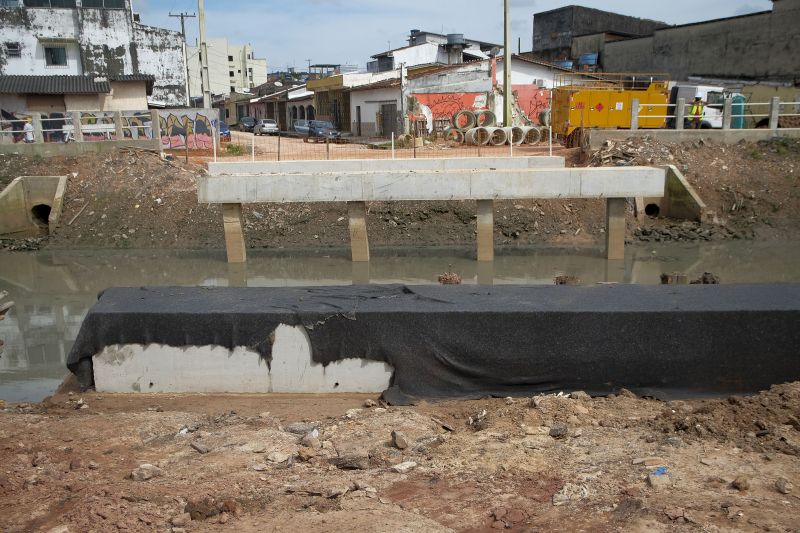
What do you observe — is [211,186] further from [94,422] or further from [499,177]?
[94,422]

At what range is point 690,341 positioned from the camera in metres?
7.67

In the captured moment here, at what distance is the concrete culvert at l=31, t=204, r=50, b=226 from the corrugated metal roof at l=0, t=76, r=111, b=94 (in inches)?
787

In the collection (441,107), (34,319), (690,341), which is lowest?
(34,319)

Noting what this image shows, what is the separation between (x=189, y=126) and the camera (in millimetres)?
32406

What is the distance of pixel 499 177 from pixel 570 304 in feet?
30.2

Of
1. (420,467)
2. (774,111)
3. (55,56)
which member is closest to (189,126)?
(55,56)

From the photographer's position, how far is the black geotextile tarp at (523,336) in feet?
25.1

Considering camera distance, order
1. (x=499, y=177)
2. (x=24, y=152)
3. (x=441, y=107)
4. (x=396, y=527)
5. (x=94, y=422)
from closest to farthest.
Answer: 1. (x=396, y=527)
2. (x=94, y=422)
3. (x=499, y=177)
4. (x=24, y=152)
5. (x=441, y=107)

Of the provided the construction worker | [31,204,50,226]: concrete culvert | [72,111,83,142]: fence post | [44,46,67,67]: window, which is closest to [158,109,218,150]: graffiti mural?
[72,111,83,142]: fence post

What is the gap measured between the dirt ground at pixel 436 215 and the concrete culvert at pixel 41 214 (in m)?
1.07

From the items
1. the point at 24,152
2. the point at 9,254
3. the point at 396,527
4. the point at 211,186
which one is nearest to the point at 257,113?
the point at 24,152

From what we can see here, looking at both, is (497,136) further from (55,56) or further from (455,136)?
(55,56)

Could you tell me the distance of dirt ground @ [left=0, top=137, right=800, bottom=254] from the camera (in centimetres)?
2125

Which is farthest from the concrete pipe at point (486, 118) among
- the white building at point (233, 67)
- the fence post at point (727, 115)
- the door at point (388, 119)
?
the white building at point (233, 67)
